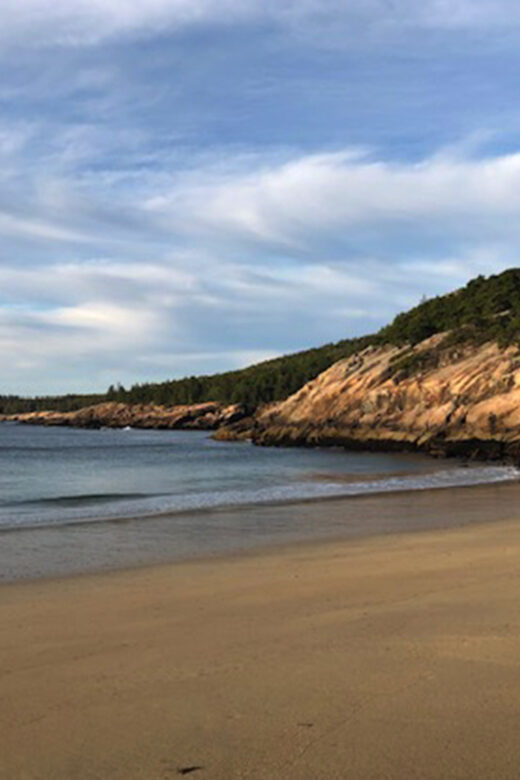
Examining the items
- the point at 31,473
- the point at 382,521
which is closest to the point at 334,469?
the point at 31,473

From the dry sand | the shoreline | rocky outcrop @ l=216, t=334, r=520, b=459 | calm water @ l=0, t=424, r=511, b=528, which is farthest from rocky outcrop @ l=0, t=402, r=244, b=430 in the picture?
the dry sand

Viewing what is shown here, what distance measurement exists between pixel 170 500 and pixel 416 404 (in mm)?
41589

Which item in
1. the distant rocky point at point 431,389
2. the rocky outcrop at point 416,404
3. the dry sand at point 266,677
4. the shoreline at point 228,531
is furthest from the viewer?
the distant rocky point at point 431,389

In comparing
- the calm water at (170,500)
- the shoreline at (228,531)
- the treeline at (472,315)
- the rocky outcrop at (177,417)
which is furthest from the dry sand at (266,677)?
the rocky outcrop at (177,417)

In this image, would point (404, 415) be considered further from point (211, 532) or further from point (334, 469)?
point (211, 532)

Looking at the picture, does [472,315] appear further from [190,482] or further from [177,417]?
[177,417]

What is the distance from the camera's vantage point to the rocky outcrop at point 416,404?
5716 cm

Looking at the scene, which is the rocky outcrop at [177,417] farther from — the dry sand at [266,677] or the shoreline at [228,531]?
the dry sand at [266,677]

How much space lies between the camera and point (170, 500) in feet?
96.5

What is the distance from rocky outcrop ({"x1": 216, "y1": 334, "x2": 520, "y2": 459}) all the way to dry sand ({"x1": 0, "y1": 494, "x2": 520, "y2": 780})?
44368 millimetres

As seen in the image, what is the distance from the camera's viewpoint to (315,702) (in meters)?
6.08

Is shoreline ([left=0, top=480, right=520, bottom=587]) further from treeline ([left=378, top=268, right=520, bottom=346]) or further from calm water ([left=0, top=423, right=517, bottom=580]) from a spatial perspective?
treeline ([left=378, top=268, right=520, bottom=346])

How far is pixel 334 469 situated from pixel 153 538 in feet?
98.9

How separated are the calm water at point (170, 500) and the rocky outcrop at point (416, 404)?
235 inches
